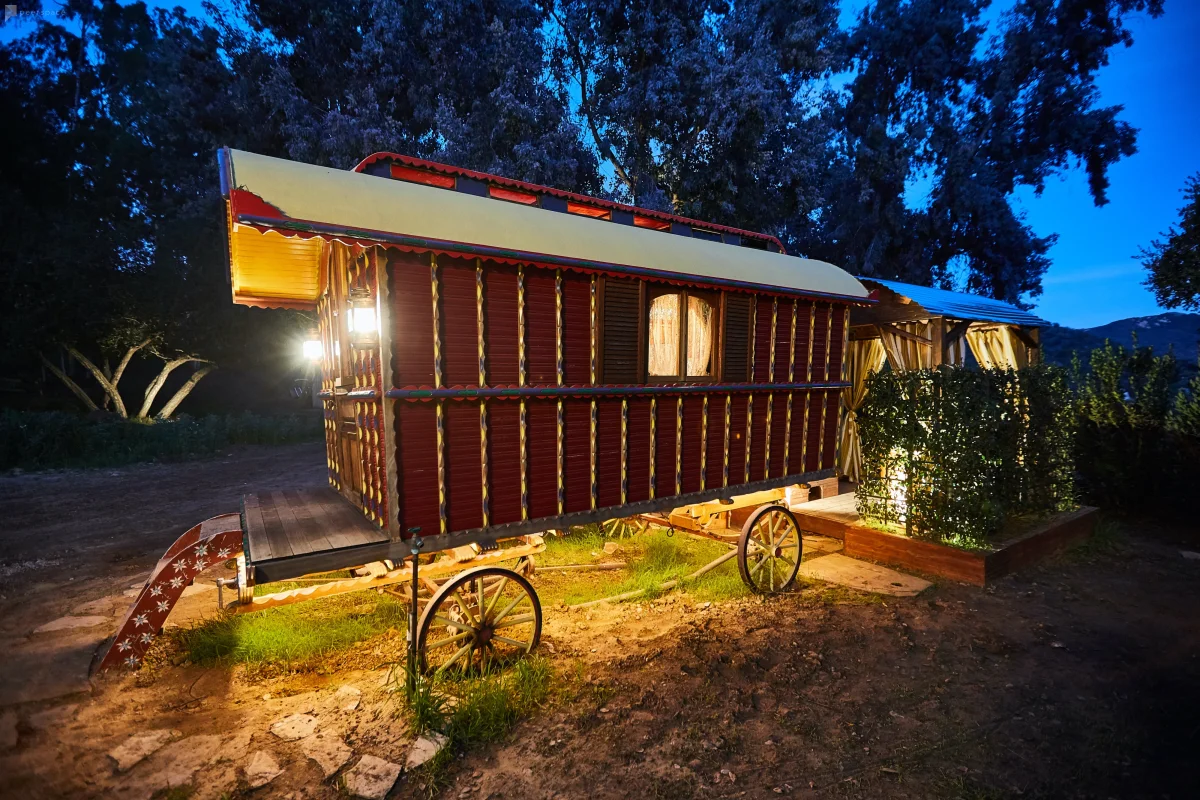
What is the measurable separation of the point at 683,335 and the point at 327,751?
483 centimetres

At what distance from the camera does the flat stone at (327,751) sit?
3.87m

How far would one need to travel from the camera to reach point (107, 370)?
20812mm

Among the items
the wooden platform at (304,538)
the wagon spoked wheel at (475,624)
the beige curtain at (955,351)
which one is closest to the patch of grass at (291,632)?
the wooden platform at (304,538)

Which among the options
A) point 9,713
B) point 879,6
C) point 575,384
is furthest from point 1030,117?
point 9,713

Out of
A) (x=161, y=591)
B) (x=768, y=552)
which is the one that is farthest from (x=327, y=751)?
(x=768, y=552)

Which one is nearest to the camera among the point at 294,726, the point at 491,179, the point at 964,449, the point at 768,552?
the point at 294,726

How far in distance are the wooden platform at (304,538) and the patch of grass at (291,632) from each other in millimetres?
885

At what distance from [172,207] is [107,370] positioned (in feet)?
22.6

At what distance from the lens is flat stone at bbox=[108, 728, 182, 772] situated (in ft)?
12.8

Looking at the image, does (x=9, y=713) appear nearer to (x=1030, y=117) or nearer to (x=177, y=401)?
(x=177, y=401)

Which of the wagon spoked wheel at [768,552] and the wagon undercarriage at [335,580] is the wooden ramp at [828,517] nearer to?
the wagon spoked wheel at [768,552]

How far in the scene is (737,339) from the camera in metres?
6.44

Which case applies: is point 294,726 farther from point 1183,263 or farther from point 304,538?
point 1183,263

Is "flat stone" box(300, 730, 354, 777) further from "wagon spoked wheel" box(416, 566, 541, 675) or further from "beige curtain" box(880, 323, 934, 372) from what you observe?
"beige curtain" box(880, 323, 934, 372)
